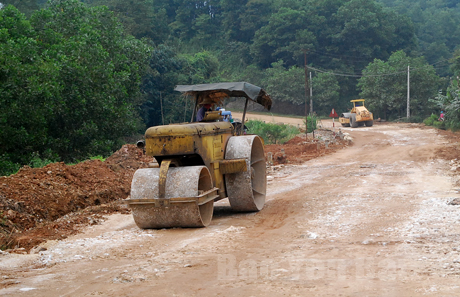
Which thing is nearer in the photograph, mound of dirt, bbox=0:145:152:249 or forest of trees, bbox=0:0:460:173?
mound of dirt, bbox=0:145:152:249

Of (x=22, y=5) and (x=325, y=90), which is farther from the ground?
(x=22, y=5)

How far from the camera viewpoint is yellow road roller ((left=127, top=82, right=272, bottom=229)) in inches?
332

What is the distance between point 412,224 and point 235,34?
68.8m

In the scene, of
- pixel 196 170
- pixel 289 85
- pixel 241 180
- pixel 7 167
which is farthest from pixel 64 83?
pixel 289 85

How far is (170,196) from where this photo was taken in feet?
27.6

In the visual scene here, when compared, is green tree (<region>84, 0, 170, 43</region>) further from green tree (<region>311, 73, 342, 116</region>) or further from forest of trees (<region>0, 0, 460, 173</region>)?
green tree (<region>311, 73, 342, 116</region>)

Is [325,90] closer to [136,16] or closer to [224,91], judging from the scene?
[136,16]

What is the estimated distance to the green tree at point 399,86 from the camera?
166 feet

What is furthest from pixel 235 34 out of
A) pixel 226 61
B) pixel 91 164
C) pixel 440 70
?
pixel 91 164

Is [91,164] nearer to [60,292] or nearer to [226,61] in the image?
[60,292]

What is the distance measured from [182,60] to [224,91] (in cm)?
3507

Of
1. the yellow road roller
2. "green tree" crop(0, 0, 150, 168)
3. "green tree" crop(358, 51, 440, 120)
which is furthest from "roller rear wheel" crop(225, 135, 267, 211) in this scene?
"green tree" crop(358, 51, 440, 120)

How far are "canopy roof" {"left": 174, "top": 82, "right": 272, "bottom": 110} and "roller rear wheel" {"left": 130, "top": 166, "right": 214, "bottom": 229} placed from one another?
2355mm

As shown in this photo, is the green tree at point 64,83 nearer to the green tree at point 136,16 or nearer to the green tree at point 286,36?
the green tree at point 136,16
